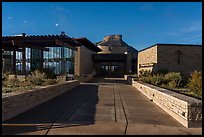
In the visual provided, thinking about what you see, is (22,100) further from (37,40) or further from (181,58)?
(181,58)

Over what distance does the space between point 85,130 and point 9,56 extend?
38.1 metres

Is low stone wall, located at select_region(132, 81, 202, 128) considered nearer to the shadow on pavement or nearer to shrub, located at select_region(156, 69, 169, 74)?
the shadow on pavement

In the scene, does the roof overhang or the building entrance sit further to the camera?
the building entrance

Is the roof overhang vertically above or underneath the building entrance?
above

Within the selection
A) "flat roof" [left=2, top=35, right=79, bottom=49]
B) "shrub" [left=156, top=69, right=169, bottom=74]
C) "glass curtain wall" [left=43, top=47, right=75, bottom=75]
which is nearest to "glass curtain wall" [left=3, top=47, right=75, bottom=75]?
"glass curtain wall" [left=43, top=47, right=75, bottom=75]

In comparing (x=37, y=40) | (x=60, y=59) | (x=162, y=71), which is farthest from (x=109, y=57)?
(x=162, y=71)

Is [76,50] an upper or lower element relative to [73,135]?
upper

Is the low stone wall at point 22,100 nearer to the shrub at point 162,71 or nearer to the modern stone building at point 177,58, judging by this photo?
the shrub at point 162,71

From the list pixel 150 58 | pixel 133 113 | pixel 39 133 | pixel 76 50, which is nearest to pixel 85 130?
pixel 39 133

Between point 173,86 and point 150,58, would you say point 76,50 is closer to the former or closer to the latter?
point 150,58

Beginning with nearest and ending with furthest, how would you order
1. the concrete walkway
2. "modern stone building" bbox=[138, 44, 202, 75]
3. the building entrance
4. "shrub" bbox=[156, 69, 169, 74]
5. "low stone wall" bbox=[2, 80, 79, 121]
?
1. the concrete walkway
2. "low stone wall" bbox=[2, 80, 79, 121]
3. "shrub" bbox=[156, 69, 169, 74]
4. "modern stone building" bbox=[138, 44, 202, 75]
5. the building entrance

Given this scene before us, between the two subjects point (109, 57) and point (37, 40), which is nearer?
point (37, 40)

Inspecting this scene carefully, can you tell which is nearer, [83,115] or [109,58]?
[83,115]

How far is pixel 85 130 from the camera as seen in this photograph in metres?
6.87
